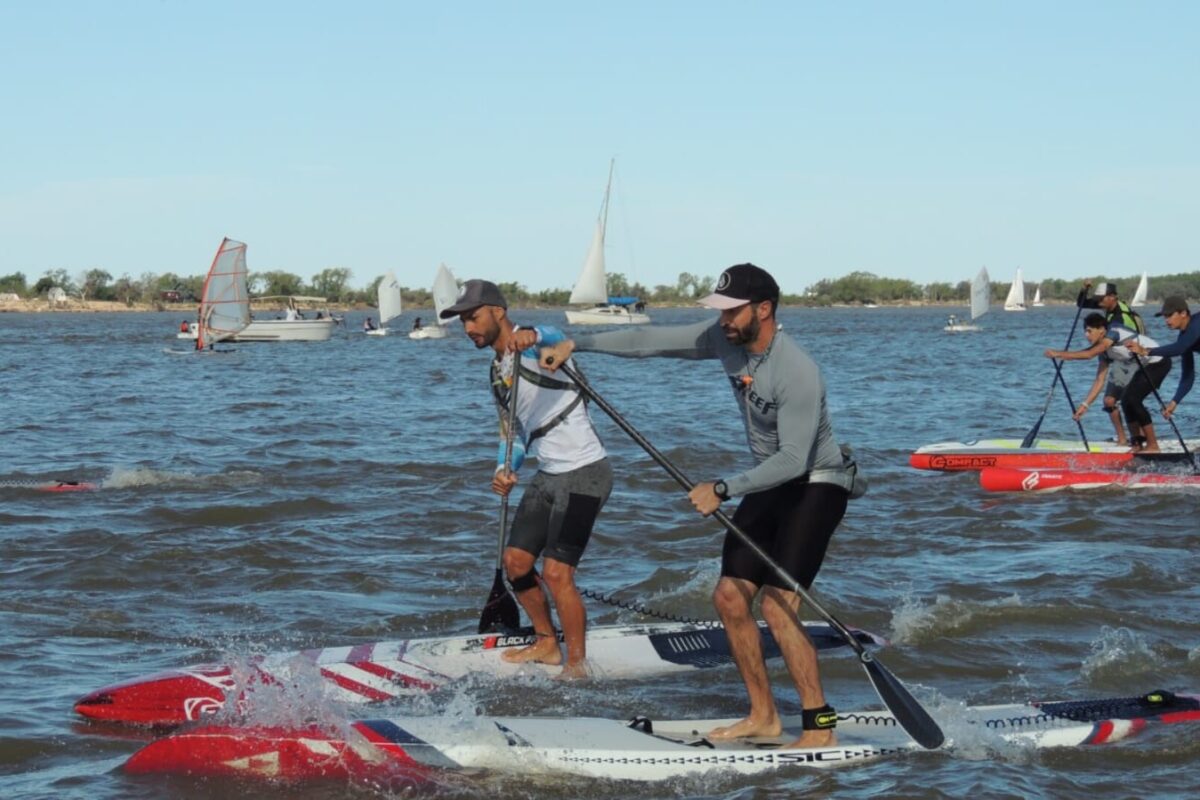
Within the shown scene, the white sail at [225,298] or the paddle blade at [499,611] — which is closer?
the paddle blade at [499,611]

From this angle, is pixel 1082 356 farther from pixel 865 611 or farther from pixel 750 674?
pixel 750 674

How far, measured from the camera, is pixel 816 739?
684 centimetres

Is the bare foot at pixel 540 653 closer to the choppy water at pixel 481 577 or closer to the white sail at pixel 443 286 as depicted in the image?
the choppy water at pixel 481 577

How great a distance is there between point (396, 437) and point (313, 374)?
64.4ft

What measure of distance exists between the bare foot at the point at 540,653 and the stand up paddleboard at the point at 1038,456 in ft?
31.3

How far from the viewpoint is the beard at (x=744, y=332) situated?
21.7 ft

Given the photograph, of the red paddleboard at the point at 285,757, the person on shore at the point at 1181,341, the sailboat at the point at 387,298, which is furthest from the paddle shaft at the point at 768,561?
the sailboat at the point at 387,298

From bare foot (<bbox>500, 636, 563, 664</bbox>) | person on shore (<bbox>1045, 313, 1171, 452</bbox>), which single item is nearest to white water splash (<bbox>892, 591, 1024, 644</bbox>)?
bare foot (<bbox>500, 636, 563, 664</bbox>)

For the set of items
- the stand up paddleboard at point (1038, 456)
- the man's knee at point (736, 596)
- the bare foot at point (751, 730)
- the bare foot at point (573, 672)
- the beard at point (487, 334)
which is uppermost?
the beard at point (487, 334)

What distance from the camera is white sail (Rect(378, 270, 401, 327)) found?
7744cm

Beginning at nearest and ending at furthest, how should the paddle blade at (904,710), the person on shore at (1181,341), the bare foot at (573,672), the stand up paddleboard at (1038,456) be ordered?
the paddle blade at (904,710) → the bare foot at (573,672) → the person on shore at (1181,341) → the stand up paddleboard at (1038,456)

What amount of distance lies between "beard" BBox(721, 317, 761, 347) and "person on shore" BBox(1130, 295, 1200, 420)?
8.79 metres

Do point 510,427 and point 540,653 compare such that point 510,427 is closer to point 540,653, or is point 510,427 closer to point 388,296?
point 540,653

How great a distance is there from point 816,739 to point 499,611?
2580 millimetres
